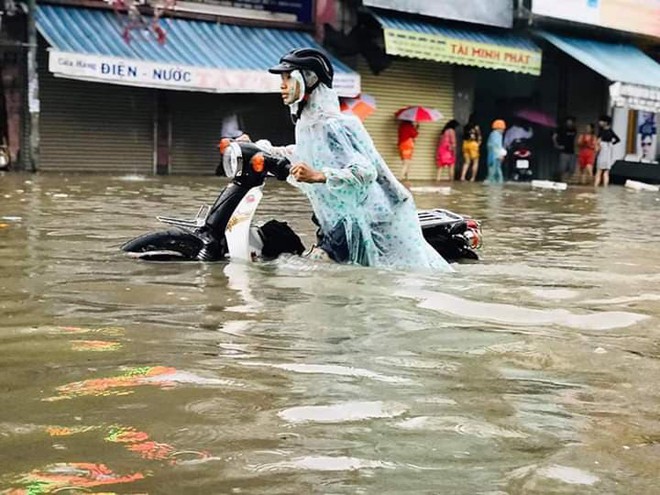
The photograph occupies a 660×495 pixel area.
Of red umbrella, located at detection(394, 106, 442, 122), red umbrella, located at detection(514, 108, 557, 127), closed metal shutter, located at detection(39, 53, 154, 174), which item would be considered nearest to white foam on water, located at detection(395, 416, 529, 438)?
closed metal shutter, located at detection(39, 53, 154, 174)

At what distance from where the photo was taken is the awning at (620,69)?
22.6 metres

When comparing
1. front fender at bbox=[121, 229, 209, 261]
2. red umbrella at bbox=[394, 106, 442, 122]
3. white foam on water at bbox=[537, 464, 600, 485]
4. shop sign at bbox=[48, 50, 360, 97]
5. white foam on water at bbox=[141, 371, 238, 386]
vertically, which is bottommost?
white foam on water at bbox=[537, 464, 600, 485]

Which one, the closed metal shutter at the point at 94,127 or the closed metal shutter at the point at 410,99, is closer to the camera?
the closed metal shutter at the point at 94,127

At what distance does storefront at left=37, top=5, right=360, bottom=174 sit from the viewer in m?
16.9

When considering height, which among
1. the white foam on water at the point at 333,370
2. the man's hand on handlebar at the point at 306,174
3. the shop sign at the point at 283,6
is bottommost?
the white foam on water at the point at 333,370

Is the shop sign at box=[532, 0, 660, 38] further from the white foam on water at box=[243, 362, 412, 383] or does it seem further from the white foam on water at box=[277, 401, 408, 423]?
the white foam on water at box=[277, 401, 408, 423]

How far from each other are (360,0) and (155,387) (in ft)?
59.6

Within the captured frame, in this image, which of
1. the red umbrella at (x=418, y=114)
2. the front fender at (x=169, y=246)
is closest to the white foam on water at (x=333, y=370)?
the front fender at (x=169, y=246)

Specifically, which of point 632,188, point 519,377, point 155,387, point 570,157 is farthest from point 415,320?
point 570,157

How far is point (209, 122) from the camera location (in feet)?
65.0

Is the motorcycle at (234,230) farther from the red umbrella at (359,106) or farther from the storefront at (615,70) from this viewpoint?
the storefront at (615,70)

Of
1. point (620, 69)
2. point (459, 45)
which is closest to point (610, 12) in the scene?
point (620, 69)

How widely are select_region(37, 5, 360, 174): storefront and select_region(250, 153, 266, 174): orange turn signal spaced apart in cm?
1115

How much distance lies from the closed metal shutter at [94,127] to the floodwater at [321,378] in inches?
464
